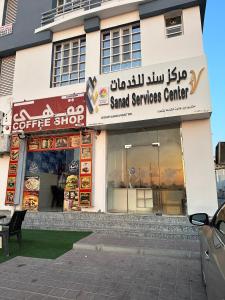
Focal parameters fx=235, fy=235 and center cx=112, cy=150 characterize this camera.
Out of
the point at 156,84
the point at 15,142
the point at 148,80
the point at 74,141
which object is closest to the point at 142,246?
the point at 74,141

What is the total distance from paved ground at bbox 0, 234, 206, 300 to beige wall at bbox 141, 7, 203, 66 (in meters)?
7.58

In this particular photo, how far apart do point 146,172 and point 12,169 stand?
6.09 metres

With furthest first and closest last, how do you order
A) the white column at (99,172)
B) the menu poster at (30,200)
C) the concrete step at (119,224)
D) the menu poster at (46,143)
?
1. the menu poster at (46,143)
2. the menu poster at (30,200)
3. the white column at (99,172)
4. the concrete step at (119,224)

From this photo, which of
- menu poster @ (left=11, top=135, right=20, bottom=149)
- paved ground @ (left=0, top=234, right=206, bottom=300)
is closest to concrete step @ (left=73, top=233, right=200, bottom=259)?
paved ground @ (left=0, top=234, right=206, bottom=300)

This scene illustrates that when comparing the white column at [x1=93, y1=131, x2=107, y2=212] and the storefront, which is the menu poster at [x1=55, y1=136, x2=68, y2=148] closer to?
the storefront

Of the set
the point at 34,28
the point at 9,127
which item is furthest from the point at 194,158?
the point at 34,28

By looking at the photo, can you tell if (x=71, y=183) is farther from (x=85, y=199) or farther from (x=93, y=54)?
(x=93, y=54)

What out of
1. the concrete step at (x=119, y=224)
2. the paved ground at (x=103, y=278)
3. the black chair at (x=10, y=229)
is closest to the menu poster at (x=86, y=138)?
the concrete step at (x=119, y=224)

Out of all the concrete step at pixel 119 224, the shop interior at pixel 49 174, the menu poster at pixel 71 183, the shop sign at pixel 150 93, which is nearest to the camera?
the concrete step at pixel 119 224

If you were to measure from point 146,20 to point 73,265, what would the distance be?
10.0m

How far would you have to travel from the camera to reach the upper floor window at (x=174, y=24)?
32.9ft

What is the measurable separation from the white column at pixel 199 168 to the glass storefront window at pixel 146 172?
40 cm

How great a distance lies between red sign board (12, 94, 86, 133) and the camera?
395 inches

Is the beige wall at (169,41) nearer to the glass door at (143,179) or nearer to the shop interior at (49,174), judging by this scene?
the glass door at (143,179)
